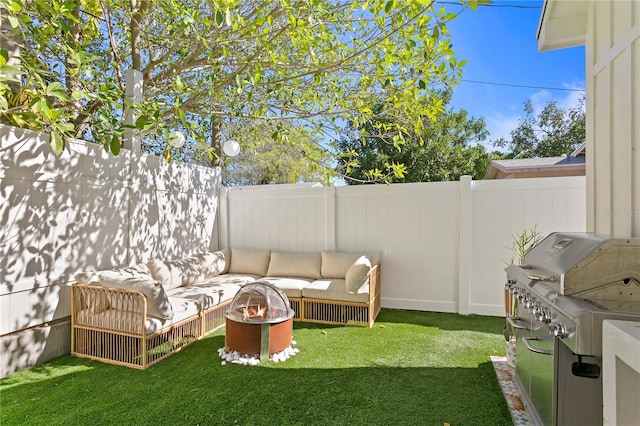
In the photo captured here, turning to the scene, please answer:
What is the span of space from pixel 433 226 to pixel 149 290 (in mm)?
3930

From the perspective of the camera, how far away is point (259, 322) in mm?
3473

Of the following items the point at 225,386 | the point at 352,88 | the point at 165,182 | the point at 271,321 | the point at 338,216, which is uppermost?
the point at 352,88

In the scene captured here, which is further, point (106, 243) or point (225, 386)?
point (106, 243)

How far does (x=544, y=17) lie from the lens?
3.17 m

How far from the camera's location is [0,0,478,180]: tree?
9.44 feet

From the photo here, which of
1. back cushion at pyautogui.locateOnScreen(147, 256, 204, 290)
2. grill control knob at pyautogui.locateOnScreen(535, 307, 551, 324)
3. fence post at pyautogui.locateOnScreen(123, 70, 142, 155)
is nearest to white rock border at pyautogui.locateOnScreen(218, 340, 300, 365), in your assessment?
back cushion at pyautogui.locateOnScreen(147, 256, 204, 290)

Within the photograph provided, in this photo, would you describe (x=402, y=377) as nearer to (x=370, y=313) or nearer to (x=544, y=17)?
(x=370, y=313)

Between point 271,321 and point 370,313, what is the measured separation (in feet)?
5.07

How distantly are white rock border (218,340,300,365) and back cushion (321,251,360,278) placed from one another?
172 cm

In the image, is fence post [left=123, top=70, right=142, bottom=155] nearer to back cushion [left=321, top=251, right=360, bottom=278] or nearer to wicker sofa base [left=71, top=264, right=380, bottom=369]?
wicker sofa base [left=71, top=264, right=380, bottom=369]

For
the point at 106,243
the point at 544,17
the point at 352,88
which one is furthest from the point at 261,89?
the point at 544,17

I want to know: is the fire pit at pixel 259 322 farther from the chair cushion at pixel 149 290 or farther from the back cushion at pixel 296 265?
the back cushion at pixel 296 265

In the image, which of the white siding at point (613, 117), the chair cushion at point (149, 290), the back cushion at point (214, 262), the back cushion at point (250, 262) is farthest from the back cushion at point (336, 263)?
the white siding at point (613, 117)

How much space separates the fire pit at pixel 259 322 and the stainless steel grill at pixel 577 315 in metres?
2.27
